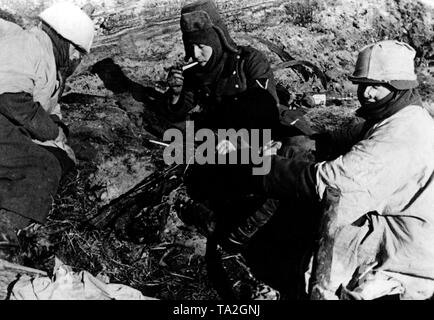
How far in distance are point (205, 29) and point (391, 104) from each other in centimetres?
245

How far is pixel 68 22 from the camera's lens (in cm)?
509

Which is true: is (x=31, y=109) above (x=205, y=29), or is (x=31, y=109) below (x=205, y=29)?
below

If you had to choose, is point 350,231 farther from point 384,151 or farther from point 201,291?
point 201,291

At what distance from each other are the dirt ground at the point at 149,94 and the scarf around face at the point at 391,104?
2013 mm

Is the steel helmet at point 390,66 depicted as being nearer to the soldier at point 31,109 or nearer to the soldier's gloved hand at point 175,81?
the soldier at point 31,109

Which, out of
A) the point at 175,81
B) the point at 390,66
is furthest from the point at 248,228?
the point at 175,81

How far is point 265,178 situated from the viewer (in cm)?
443

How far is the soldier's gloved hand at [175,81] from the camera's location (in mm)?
6453

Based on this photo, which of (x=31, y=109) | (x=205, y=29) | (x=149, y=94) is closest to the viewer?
(x=31, y=109)

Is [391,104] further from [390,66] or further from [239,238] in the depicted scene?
[239,238]

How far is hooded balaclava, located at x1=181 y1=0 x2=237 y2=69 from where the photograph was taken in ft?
19.1

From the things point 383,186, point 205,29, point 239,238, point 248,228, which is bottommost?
point 239,238

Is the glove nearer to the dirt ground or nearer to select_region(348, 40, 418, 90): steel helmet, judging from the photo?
the dirt ground

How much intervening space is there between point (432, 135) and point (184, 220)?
249 cm
